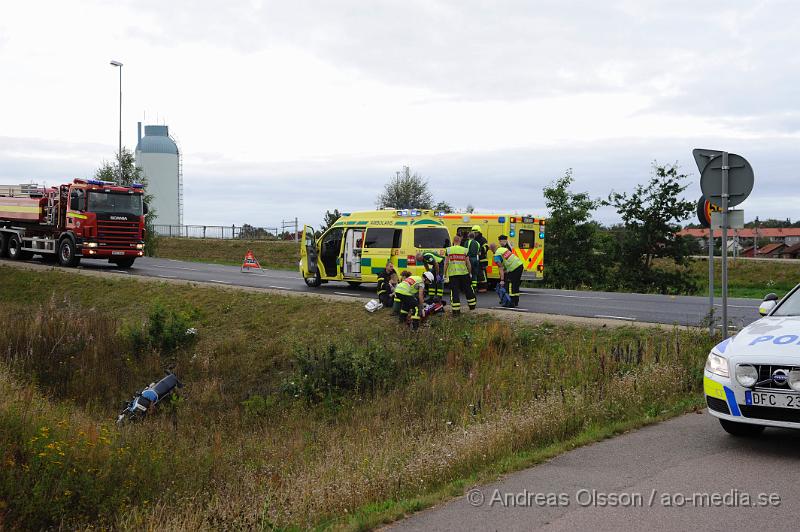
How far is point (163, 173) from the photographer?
78.4 metres

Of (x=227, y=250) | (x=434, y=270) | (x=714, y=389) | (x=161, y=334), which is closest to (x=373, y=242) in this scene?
(x=434, y=270)

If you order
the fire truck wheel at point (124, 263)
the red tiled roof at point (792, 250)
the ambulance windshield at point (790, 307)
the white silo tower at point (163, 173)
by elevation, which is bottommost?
the fire truck wheel at point (124, 263)

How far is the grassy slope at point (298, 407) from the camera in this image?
7.37m

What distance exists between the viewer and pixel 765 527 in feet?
17.1

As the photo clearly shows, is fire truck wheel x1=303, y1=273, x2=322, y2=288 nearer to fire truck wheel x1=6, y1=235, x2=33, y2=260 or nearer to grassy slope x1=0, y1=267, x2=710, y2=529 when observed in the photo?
grassy slope x1=0, y1=267, x2=710, y2=529

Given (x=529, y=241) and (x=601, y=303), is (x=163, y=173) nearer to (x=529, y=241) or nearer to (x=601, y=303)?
(x=529, y=241)

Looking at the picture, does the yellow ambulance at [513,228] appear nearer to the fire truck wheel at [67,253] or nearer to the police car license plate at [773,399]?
the fire truck wheel at [67,253]

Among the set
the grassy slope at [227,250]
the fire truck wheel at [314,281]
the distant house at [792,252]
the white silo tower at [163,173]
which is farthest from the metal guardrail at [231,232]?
the distant house at [792,252]

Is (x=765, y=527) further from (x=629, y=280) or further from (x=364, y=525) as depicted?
(x=629, y=280)

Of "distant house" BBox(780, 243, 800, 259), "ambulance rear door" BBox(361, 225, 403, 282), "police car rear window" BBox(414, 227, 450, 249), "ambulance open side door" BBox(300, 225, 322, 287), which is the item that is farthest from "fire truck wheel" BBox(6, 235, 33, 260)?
"distant house" BBox(780, 243, 800, 259)

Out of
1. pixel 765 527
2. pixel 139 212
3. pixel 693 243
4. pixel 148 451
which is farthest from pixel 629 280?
pixel 765 527

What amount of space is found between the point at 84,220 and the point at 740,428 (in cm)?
2641

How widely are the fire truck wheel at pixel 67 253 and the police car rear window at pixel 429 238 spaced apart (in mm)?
15413

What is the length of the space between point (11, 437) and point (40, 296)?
17.7m
